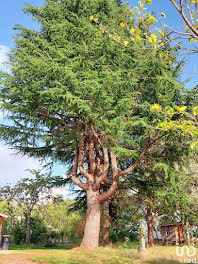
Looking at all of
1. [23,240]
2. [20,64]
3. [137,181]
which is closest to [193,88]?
[137,181]

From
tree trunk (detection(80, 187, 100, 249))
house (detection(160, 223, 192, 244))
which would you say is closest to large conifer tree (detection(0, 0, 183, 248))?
tree trunk (detection(80, 187, 100, 249))

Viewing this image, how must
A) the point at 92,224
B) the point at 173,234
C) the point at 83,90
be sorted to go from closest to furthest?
the point at 83,90 → the point at 92,224 → the point at 173,234

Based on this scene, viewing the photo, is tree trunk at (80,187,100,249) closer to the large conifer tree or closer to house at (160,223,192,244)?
the large conifer tree

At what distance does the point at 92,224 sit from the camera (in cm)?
1266

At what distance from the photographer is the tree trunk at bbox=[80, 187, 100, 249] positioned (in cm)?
1233

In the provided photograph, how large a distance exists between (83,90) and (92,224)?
7.05 meters

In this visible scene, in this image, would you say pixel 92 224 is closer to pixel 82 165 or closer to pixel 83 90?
pixel 82 165

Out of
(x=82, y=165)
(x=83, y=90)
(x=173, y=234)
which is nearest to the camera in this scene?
(x=83, y=90)

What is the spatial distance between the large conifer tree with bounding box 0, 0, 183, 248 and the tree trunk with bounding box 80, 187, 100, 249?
0.05m

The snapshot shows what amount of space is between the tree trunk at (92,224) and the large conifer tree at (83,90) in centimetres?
5

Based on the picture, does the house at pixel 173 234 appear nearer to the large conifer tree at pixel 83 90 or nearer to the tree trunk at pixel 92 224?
the tree trunk at pixel 92 224

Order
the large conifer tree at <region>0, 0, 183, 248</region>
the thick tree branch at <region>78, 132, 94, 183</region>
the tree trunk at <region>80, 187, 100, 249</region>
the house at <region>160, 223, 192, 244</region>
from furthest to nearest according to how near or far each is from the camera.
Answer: the house at <region>160, 223, 192, 244</region>
the thick tree branch at <region>78, 132, 94, 183</region>
the tree trunk at <region>80, 187, 100, 249</region>
the large conifer tree at <region>0, 0, 183, 248</region>

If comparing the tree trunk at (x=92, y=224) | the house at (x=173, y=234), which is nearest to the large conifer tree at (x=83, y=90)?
the tree trunk at (x=92, y=224)

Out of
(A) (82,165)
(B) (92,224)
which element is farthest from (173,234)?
(A) (82,165)
